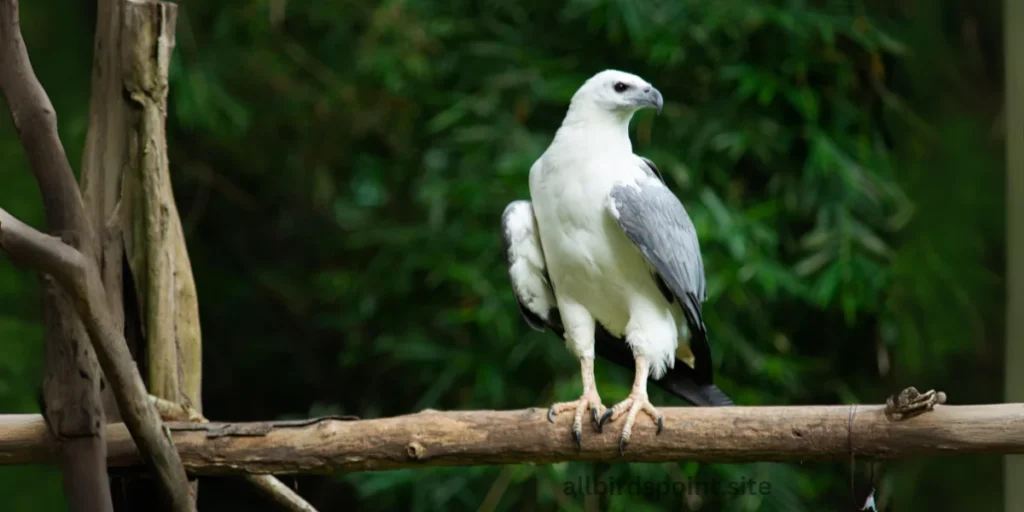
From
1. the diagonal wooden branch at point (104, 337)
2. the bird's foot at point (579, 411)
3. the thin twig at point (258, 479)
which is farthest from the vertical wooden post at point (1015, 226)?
the diagonal wooden branch at point (104, 337)

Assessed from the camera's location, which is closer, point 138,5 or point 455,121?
point 138,5

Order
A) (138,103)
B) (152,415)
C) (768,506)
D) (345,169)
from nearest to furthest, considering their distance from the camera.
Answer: (152,415) < (138,103) < (768,506) < (345,169)

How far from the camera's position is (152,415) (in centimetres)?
187

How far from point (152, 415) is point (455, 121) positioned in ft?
6.36

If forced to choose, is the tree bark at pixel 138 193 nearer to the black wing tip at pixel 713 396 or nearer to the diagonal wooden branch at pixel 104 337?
the diagonal wooden branch at pixel 104 337

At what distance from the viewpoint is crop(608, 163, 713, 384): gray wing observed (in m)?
2.36

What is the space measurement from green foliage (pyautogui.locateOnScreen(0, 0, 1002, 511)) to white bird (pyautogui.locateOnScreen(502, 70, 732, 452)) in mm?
682

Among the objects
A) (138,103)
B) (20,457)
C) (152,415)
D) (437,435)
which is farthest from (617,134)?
(20,457)

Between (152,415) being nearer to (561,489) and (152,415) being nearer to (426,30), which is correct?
(561,489)

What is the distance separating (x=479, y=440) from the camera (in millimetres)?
2125

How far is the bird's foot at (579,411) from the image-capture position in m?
2.21

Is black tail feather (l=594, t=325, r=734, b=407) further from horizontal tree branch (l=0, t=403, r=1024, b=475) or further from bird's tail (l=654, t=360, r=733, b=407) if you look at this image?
horizontal tree branch (l=0, t=403, r=1024, b=475)

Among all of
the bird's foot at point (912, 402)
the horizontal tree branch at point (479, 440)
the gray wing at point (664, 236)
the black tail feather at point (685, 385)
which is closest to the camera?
the bird's foot at point (912, 402)

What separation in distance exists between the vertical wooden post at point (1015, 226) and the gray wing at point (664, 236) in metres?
0.71
